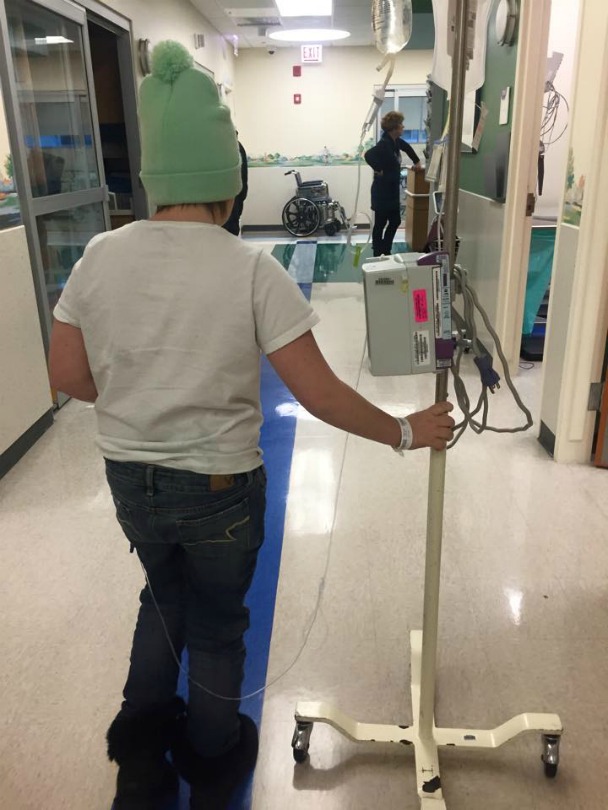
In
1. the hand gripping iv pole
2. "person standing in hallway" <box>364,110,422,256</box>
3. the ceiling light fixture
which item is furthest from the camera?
the ceiling light fixture

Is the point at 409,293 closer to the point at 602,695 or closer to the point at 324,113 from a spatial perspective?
the point at 602,695

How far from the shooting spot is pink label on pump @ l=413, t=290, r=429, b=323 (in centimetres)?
110

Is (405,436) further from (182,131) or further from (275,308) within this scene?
(182,131)

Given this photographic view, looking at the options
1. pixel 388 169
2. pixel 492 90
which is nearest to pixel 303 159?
pixel 388 169

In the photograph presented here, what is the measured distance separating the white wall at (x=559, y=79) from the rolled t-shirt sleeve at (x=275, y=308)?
3.98 metres

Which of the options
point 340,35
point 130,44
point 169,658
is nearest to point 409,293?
point 169,658

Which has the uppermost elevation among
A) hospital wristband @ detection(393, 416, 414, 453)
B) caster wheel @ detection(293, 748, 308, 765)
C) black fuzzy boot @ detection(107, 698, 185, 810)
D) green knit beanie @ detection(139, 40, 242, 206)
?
green knit beanie @ detection(139, 40, 242, 206)

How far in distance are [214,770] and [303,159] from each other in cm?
1007

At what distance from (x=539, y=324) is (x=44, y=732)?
412 cm

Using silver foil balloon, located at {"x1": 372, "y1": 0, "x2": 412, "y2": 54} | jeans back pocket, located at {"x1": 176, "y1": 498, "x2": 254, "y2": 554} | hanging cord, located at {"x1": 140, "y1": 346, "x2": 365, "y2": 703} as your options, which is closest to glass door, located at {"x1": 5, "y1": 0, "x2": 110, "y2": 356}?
silver foil balloon, located at {"x1": 372, "y1": 0, "x2": 412, "y2": 54}

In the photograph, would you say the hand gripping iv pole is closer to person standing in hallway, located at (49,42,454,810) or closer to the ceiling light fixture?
person standing in hallway, located at (49,42,454,810)

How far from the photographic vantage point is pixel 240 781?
4.58ft

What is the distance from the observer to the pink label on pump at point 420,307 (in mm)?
1098

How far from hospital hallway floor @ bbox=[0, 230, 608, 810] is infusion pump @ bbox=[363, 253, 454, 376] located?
33.4 inches
